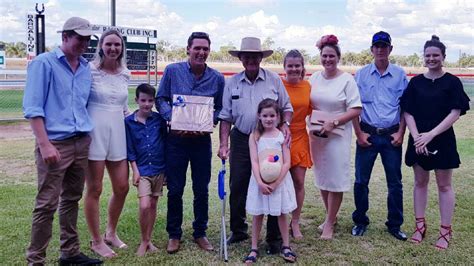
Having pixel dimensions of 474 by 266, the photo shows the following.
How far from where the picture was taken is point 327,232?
4953mm

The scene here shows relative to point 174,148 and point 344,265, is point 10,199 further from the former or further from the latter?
point 344,265

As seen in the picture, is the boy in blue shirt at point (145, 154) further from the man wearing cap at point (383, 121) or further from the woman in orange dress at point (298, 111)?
the man wearing cap at point (383, 121)

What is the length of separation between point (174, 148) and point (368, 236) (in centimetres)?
217

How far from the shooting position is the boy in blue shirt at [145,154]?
430cm

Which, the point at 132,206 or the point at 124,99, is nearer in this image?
the point at 124,99

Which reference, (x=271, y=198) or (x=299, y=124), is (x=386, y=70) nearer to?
(x=299, y=124)

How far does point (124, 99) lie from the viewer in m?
4.17

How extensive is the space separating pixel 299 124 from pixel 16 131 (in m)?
9.06

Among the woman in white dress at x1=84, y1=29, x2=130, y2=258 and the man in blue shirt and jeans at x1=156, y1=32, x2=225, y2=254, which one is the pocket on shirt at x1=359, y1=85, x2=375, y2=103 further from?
the woman in white dress at x1=84, y1=29, x2=130, y2=258

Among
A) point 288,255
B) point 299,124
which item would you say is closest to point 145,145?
point 299,124

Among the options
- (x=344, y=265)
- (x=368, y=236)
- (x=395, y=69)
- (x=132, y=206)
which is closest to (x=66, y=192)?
(x=132, y=206)

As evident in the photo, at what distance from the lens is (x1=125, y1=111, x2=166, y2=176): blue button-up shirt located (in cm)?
431

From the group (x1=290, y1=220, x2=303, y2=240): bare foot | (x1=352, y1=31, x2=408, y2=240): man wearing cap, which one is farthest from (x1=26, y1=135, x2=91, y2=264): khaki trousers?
(x1=352, y1=31, x2=408, y2=240): man wearing cap

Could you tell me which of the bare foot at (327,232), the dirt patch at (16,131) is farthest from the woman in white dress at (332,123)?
the dirt patch at (16,131)
